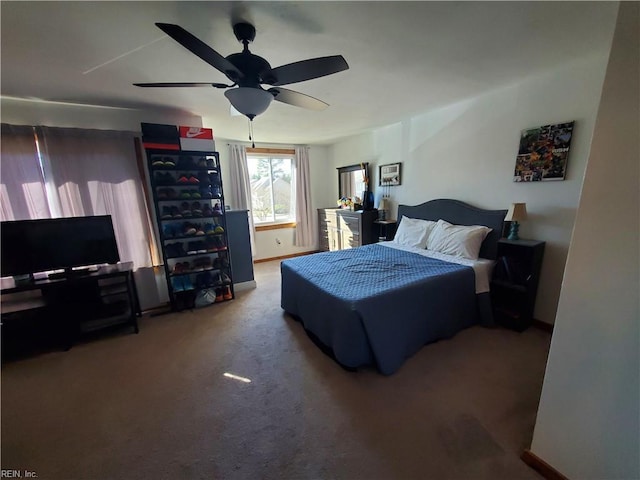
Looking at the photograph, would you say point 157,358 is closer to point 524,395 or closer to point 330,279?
point 330,279

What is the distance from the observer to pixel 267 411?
1.67 metres

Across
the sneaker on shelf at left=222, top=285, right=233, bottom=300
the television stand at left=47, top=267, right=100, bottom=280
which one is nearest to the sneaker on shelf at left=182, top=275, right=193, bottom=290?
the sneaker on shelf at left=222, top=285, right=233, bottom=300

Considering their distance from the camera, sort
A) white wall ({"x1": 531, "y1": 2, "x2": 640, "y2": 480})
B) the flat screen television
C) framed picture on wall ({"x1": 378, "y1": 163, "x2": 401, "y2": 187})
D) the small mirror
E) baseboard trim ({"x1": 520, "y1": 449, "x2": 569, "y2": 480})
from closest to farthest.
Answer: white wall ({"x1": 531, "y1": 2, "x2": 640, "y2": 480}) → baseboard trim ({"x1": 520, "y1": 449, "x2": 569, "y2": 480}) → the flat screen television → framed picture on wall ({"x1": 378, "y1": 163, "x2": 401, "y2": 187}) → the small mirror

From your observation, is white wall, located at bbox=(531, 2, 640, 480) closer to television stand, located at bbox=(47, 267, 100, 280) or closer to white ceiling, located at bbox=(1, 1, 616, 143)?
white ceiling, located at bbox=(1, 1, 616, 143)

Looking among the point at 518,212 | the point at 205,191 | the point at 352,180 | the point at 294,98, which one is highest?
the point at 294,98

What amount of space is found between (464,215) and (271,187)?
141 inches

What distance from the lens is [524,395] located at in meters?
1.71

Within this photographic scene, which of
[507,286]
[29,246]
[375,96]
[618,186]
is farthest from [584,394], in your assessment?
[29,246]

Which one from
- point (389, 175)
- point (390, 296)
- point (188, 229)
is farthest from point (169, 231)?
point (389, 175)

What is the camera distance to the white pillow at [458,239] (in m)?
2.73

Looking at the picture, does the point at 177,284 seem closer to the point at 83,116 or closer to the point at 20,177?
the point at 20,177

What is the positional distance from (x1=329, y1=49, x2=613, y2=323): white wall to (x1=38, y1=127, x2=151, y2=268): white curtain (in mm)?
3654

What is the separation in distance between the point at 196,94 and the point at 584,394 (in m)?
3.42

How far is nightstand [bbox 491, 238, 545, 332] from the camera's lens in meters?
2.39
